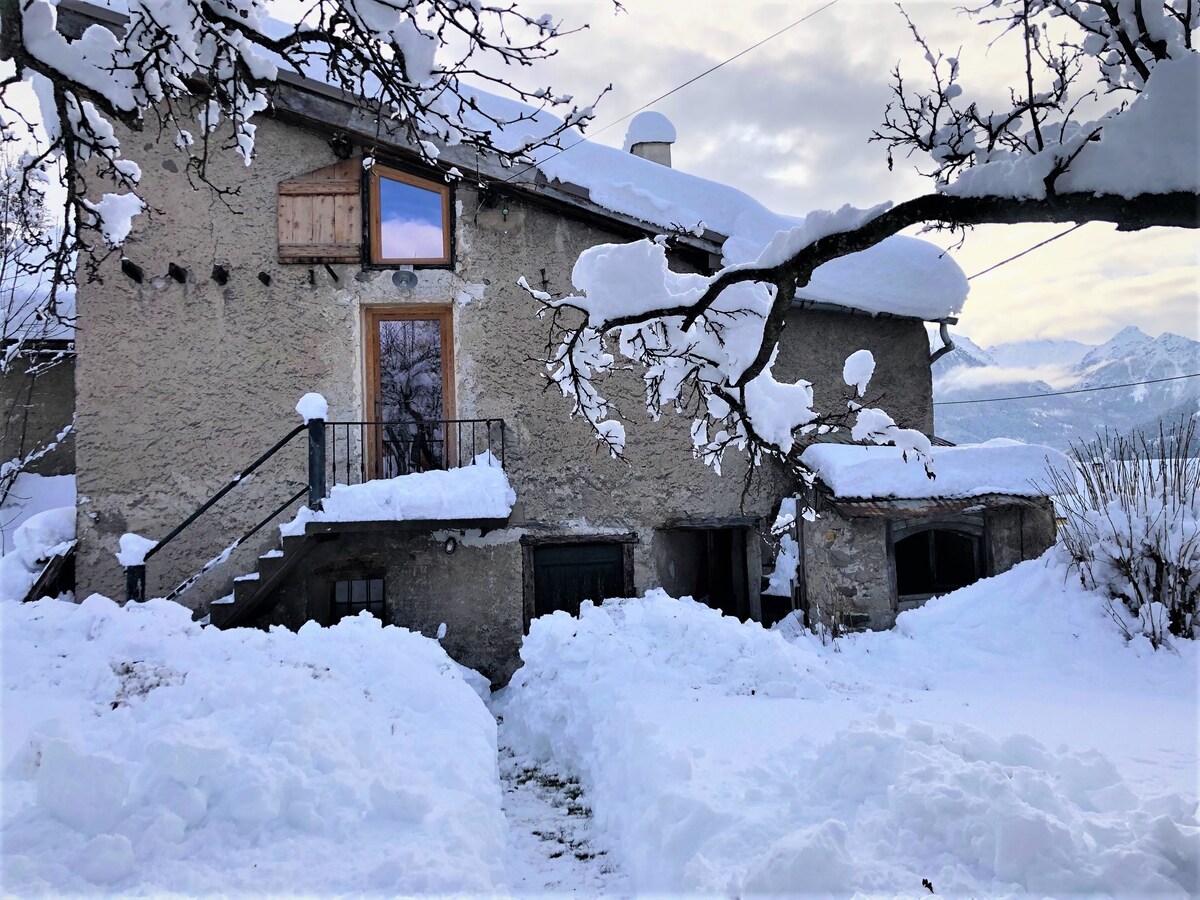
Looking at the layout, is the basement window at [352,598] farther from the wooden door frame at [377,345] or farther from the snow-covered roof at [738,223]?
the snow-covered roof at [738,223]

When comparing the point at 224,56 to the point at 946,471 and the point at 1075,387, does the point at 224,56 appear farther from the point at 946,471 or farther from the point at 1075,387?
the point at 1075,387

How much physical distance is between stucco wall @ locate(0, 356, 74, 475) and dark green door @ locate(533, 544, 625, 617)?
7429 mm

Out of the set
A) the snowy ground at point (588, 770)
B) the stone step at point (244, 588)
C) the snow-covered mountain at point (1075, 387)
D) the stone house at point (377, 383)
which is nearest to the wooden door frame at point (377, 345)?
the stone house at point (377, 383)

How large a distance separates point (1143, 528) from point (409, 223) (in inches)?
317

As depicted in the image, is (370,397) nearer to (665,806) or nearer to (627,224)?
(627,224)

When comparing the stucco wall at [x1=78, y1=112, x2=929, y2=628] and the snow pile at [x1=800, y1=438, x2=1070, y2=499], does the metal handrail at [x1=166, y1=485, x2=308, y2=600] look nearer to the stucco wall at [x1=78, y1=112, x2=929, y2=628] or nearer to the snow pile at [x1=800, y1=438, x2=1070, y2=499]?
the stucco wall at [x1=78, y1=112, x2=929, y2=628]

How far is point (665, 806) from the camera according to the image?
3.85 m

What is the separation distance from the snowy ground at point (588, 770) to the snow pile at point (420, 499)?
1.56 meters

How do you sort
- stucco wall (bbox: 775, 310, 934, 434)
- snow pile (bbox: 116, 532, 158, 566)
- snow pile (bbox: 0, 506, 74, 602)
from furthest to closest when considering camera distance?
stucco wall (bbox: 775, 310, 934, 434), snow pile (bbox: 0, 506, 74, 602), snow pile (bbox: 116, 532, 158, 566)

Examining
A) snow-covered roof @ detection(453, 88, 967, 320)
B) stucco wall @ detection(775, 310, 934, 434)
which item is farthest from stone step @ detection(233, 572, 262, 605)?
stucco wall @ detection(775, 310, 934, 434)

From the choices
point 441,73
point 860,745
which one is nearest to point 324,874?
point 860,745

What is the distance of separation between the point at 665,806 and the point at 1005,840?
155 cm

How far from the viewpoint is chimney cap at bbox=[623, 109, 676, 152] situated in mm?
11664

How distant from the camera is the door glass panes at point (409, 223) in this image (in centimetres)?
910
